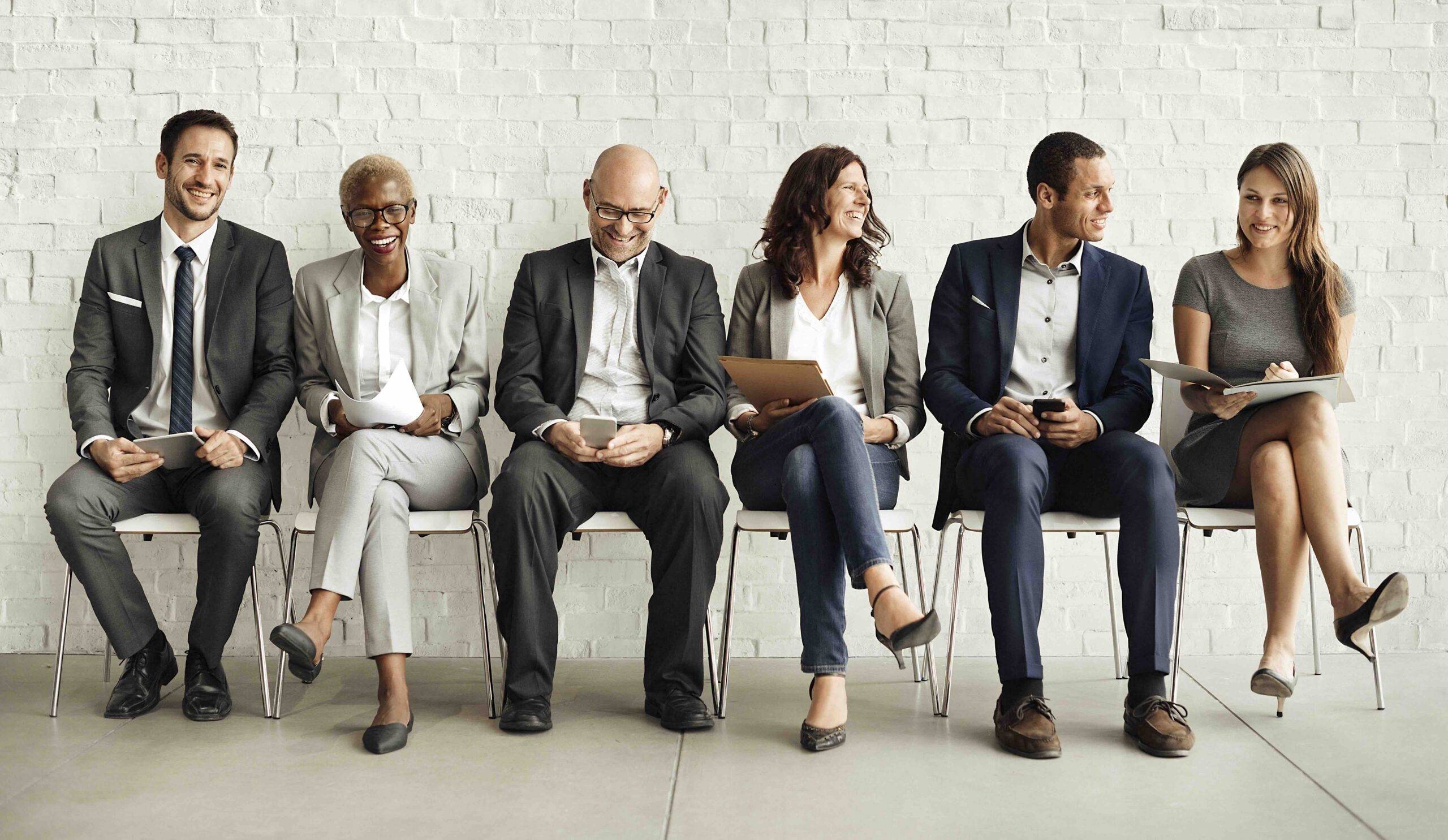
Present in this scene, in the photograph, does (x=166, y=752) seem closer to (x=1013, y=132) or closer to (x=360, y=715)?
(x=360, y=715)

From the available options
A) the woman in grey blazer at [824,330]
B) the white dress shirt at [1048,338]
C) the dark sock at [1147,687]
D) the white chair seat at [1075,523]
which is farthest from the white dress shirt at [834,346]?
the dark sock at [1147,687]

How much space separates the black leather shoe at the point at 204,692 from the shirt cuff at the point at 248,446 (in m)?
0.50

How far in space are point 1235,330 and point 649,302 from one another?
1.51 meters

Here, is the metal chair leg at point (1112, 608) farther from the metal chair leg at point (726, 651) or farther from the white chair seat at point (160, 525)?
the white chair seat at point (160, 525)

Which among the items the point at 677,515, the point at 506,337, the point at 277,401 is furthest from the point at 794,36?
the point at 277,401

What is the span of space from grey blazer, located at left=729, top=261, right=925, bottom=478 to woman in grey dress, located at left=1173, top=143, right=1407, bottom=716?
0.69 meters

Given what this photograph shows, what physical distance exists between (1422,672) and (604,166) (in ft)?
8.59

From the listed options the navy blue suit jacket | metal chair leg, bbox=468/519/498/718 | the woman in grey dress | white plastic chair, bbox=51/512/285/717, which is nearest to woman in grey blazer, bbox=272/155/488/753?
metal chair leg, bbox=468/519/498/718

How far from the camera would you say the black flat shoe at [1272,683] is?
2.57m

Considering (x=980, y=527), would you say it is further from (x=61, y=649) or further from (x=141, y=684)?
(x=61, y=649)

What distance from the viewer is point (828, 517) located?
2.66 m

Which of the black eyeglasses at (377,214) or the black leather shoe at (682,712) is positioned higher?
the black eyeglasses at (377,214)

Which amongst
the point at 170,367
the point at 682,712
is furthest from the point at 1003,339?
the point at 170,367

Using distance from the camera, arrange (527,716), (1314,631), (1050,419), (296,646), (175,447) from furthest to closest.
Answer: (1314,631), (175,447), (1050,419), (527,716), (296,646)
